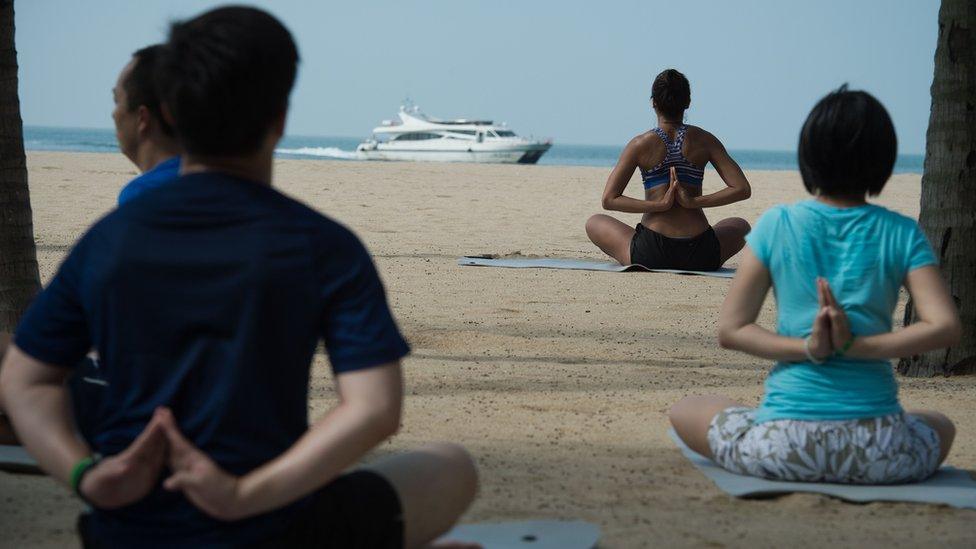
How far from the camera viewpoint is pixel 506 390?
4605mm

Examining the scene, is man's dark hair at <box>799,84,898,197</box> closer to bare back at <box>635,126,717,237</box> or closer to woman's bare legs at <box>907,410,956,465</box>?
woman's bare legs at <box>907,410,956,465</box>

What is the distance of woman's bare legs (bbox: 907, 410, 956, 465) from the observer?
333cm

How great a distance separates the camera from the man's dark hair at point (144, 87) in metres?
3.24

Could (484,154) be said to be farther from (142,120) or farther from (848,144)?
(848,144)

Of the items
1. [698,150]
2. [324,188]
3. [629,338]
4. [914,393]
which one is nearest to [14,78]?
[629,338]

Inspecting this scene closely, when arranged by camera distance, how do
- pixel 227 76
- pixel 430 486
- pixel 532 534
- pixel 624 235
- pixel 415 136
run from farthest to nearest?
pixel 415 136
pixel 624 235
pixel 532 534
pixel 430 486
pixel 227 76

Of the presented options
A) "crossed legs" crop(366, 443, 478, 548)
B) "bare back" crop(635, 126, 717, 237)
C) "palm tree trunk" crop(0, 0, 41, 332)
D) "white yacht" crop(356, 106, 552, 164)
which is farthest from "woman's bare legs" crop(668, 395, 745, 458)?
"white yacht" crop(356, 106, 552, 164)

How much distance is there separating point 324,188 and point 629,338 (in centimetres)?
1182

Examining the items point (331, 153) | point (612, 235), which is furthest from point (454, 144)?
point (612, 235)

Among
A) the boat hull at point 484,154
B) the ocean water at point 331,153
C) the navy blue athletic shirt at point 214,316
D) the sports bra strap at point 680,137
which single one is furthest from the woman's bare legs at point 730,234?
the boat hull at point 484,154

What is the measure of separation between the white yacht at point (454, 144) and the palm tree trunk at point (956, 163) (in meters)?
47.3

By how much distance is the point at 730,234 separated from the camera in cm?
843

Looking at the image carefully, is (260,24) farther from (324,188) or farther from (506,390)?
(324,188)

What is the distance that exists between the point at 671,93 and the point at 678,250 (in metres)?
1.21
